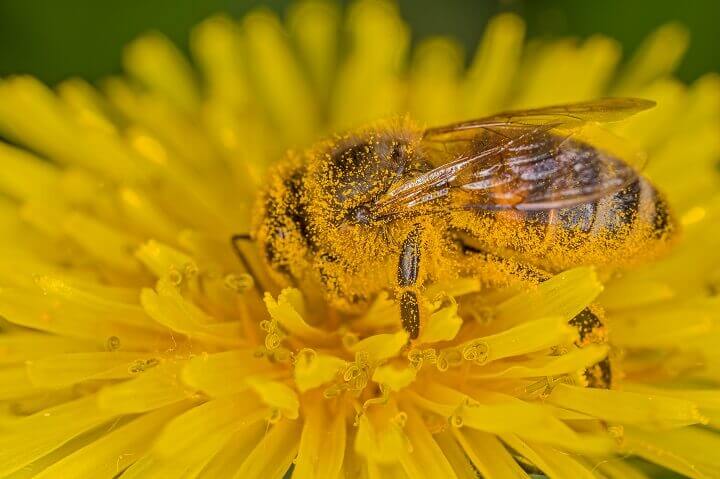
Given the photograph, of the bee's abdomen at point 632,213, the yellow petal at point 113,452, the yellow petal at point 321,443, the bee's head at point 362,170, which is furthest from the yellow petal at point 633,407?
the yellow petal at point 113,452

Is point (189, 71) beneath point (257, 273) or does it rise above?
above

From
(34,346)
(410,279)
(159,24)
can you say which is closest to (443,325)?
(410,279)

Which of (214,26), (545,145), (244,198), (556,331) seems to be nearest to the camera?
(556,331)

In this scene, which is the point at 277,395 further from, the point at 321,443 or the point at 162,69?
the point at 162,69

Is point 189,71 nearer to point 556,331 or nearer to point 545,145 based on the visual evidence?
point 545,145

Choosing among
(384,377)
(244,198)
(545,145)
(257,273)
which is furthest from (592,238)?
(244,198)

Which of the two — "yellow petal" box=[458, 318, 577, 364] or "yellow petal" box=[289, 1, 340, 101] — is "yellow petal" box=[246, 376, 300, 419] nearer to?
"yellow petal" box=[458, 318, 577, 364]
